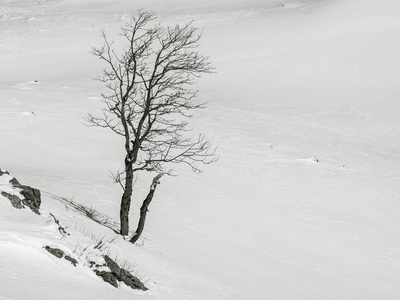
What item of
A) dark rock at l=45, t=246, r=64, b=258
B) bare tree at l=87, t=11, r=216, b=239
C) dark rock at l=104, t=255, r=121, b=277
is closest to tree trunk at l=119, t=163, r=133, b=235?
bare tree at l=87, t=11, r=216, b=239

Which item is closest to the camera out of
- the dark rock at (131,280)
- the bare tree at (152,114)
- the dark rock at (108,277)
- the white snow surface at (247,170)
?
the dark rock at (108,277)

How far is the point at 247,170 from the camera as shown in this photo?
22453mm

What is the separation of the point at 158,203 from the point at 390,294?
664 cm

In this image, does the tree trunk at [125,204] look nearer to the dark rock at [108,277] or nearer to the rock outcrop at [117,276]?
the rock outcrop at [117,276]

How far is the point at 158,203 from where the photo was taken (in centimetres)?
1777

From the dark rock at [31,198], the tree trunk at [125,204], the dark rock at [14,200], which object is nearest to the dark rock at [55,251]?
the dark rock at [14,200]

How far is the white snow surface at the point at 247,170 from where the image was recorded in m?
11.3

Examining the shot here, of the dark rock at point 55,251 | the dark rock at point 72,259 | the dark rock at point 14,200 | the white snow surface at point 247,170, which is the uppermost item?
the dark rock at point 14,200

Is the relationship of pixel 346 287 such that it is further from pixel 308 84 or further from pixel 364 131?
pixel 308 84

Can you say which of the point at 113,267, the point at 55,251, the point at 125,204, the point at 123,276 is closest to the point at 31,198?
the point at 113,267

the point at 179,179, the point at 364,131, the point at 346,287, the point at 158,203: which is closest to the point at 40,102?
the point at 179,179

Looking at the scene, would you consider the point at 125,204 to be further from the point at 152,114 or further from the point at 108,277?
the point at 108,277

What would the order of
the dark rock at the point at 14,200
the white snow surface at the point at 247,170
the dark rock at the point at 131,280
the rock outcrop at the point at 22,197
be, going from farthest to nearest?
the white snow surface at the point at 247,170, the rock outcrop at the point at 22,197, the dark rock at the point at 14,200, the dark rock at the point at 131,280

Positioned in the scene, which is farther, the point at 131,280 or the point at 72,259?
the point at 131,280
